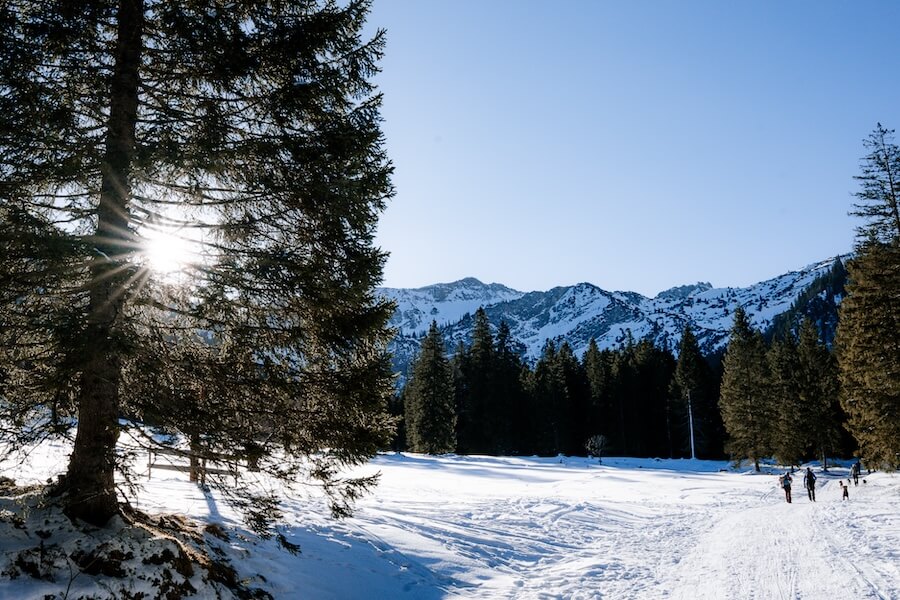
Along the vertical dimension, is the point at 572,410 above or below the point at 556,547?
above

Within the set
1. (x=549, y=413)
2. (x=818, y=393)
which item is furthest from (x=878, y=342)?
(x=549, y=413)

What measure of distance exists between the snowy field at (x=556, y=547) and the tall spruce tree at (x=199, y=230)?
1.33 m

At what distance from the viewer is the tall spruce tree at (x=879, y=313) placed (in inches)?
934

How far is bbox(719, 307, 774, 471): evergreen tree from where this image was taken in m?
45.9

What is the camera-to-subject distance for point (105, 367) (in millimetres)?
6309

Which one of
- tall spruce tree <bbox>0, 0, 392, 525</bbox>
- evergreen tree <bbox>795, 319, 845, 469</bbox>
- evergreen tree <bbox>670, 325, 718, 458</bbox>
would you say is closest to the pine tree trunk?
tall spruce tree <bbox>0, 0, 392, 525</bbox>

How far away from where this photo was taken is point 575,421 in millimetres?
67000

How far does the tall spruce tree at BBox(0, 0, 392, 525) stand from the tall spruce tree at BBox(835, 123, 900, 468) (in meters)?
25.0

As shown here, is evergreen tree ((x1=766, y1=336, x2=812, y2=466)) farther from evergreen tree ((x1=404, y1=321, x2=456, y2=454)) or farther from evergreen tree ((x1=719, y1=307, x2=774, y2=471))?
evergreen tree ((x1=404, y1=321, x2=456, y2=454))

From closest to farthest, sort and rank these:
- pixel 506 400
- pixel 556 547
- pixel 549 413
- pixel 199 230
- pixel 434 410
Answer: pixel 199 230
pixel 556 547
pixel 434 410
pixel 506 400
pixel 549 413

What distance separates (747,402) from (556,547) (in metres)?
39.3

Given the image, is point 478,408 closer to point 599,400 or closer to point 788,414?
point 599,400

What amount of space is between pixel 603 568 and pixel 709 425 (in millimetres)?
60755

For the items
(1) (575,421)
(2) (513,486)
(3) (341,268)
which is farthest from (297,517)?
(1) (575,421)
